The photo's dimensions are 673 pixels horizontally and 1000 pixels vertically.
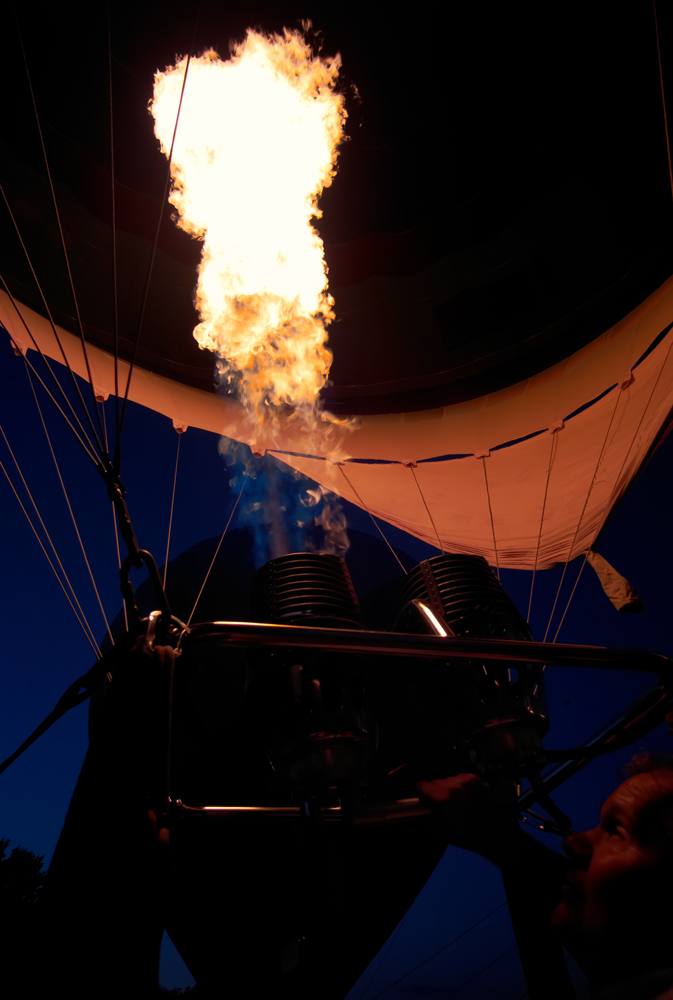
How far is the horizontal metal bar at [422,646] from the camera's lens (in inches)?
43.1

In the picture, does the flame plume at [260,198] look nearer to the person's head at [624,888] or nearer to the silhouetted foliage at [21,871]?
the person's head at [624,888]

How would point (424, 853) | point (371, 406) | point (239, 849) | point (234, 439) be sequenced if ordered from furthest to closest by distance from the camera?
point (234, 439), point (371, 406), point (424, 853), point (239, 849)

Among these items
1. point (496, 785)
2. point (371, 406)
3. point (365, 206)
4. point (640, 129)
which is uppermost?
point (365, 206)

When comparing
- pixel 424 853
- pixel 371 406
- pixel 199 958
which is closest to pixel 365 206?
pixel 371 406

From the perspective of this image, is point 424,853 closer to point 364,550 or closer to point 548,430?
point 364,550

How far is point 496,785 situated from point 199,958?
208 cm

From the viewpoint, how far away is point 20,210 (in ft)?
12.8

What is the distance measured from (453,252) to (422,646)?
419 centimetres

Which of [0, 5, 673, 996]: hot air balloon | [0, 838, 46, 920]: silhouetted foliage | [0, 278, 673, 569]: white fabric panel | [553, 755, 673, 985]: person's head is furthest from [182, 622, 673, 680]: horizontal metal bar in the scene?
[0, 838, 46, 920]: silhouetted foliage

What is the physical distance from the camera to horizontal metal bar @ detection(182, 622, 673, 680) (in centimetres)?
109

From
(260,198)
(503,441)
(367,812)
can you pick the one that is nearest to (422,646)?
(367,812)

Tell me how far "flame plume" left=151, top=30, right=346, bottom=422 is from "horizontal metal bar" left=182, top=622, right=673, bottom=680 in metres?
3.91

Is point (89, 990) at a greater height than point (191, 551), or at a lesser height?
lesser

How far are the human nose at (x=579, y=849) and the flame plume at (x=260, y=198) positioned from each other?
405 centimetres
